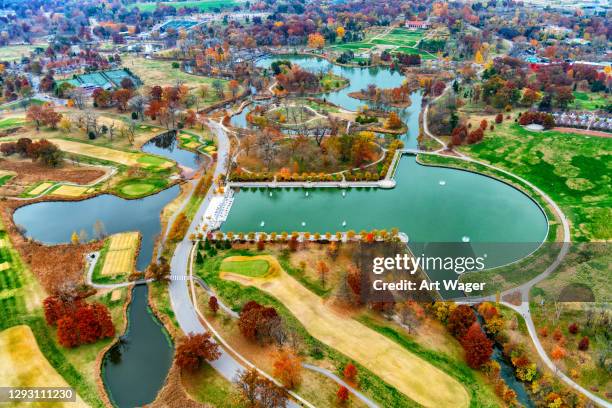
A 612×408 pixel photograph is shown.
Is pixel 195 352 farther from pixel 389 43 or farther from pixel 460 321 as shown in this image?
pixel 389 43

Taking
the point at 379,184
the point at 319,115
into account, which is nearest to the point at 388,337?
the point at 379,184

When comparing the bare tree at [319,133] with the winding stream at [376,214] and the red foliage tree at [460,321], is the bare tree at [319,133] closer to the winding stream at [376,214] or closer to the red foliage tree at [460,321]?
the winding stream at [376,214]

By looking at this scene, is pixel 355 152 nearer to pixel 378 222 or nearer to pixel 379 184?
pixel 379 184

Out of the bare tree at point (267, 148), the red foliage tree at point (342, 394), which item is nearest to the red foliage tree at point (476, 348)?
the red foliage tree at point (342, 394)

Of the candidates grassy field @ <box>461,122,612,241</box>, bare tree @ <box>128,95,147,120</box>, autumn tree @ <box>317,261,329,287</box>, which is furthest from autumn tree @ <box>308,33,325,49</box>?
autumn tree @ <box>317,261,329,287</box>

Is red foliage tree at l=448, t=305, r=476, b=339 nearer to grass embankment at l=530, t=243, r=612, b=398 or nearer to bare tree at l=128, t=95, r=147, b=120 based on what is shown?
grass embankment at l=530, t=243, r=612, b=398

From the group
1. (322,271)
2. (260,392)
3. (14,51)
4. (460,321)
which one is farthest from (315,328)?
(14,51)
